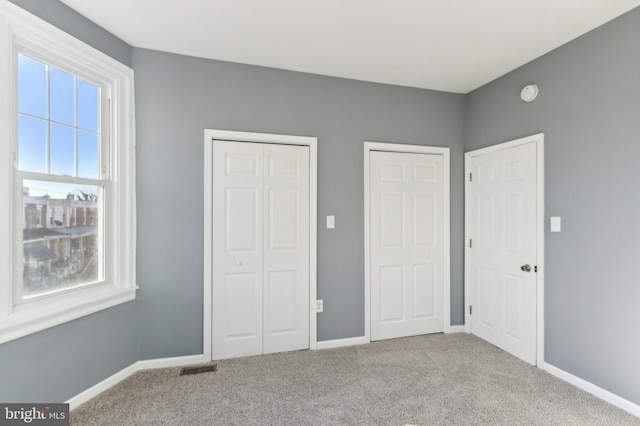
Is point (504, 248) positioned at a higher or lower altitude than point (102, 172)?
lower

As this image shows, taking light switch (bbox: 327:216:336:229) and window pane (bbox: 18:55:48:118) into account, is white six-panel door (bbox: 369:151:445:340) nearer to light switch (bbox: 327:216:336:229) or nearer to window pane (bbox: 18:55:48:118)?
light switch (bbox: 327:216:336:229)

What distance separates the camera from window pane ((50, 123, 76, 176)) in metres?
1.93

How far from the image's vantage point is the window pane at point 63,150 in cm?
193

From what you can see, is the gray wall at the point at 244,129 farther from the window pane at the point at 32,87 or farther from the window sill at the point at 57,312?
the window pane at the point at 32,87

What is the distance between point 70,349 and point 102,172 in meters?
1.26

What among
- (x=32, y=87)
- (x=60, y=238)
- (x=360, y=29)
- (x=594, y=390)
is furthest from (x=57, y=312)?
(x=594, y=390)

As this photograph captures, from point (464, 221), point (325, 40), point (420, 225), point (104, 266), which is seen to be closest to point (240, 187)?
point (104, 266)

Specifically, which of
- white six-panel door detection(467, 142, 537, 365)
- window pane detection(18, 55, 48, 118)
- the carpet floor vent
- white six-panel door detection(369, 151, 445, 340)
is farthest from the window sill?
white six-panel door detection(467, 142, 537, 365)

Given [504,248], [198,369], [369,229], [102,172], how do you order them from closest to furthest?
[102,172]
[198,369]
[504,248]
[369,229]

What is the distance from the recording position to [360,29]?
2.18 meters

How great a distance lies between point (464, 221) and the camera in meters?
3.30

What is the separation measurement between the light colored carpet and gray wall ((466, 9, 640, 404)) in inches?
13.7

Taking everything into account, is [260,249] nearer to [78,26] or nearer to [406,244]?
[406,244]

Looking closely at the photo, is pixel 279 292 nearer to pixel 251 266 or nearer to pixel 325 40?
pixel 251 266
